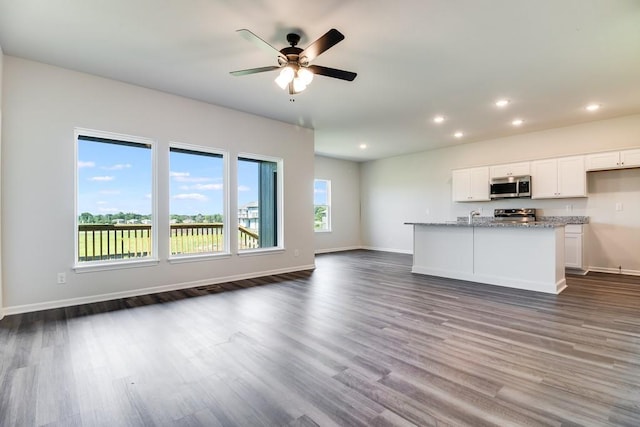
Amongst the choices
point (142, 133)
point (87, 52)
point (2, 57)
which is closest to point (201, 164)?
point (142, 133)

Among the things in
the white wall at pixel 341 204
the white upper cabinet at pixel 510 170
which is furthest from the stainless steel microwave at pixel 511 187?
the white wall at pixel 341 204

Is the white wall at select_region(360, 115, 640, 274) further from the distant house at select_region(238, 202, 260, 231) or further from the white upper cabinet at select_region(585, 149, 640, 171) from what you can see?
the distant house at select_region(238, 202, 260, 231)

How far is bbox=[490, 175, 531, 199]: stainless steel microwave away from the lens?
6.40 m

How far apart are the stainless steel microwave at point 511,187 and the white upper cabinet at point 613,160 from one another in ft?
3.28

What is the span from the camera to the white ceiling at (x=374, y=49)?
2.70 metres

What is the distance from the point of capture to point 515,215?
22.1ft

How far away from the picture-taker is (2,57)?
343cm

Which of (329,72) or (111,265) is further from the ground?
(329,72)

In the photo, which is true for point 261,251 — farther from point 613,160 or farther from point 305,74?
point 613,160

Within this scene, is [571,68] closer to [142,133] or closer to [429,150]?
[429,150]

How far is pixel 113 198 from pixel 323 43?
358cm

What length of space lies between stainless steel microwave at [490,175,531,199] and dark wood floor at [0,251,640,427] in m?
2.78

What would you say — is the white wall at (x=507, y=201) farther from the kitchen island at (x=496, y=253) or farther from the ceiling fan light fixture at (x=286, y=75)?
the ceiling fan light fixture at (x=286, y=75)

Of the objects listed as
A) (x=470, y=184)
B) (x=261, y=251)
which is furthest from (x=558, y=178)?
(x=261, y=251)
